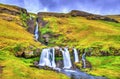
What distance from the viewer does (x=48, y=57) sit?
120 m

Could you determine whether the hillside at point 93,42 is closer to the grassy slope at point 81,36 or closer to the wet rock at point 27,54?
the grassy slope at point 81,36

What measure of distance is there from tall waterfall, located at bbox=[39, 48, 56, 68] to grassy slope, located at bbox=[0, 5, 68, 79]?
5.02 metres

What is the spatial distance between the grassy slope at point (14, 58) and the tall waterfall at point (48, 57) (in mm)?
5019

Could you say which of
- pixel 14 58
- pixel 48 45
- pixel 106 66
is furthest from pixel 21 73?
pixel 48 45

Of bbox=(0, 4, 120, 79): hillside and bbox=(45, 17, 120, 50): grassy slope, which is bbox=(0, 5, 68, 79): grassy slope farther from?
bbox=(45, 17, 120, 50): grassy slope

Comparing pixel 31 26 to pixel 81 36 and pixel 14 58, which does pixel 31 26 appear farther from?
pixel 14 58

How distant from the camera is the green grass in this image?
100m

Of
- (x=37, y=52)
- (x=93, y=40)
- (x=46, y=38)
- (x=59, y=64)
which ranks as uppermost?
(x=46, y=38)

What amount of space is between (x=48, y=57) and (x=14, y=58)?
1526 centimetres

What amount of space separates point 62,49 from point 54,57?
7023 mm

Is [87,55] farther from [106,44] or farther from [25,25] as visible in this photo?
[25,25]

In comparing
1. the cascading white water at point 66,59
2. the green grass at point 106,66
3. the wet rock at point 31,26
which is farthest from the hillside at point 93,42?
the cascading white water at point 66,59

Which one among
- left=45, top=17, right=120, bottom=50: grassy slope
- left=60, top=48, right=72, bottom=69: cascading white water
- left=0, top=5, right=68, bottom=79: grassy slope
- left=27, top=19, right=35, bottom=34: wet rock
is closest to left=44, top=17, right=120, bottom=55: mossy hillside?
left=45, top=17, right=120, bottom=50: grassy slope

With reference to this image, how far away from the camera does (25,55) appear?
11825 cm
